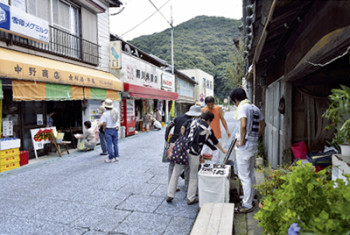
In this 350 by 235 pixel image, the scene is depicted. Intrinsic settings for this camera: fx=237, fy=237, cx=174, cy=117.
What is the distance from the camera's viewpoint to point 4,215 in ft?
13.3

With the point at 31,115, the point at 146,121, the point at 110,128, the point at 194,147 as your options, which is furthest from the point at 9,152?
the point at 146,121

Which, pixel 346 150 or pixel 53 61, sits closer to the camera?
pixel 346 150

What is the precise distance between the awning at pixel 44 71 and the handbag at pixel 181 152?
529 centimetres

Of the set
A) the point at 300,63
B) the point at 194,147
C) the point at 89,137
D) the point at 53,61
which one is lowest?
the point at 89,137

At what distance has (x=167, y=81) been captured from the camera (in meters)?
23.9

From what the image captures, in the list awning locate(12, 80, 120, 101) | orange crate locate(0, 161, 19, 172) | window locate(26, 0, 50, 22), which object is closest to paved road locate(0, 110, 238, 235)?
orange crate locate(0, 161, 19, 172)

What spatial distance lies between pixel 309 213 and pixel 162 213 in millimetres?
2994

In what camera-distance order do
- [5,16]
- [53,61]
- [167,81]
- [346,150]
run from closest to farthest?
[346,150], [5,16], [53,61], [167,81]

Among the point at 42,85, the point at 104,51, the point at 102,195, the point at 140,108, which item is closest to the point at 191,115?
the point at 102,195

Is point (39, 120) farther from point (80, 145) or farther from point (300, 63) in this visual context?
point (300, 63)

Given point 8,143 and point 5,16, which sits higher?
point 5,16

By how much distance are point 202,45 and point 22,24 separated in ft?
226

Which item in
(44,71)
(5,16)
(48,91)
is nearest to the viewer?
(5,16)

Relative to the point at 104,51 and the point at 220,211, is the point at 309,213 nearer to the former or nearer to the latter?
the point at 220,211
